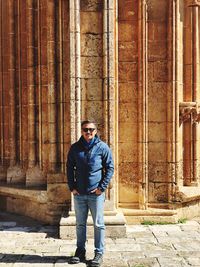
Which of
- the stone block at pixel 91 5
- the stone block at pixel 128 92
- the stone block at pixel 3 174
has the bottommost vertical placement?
the stone block at pixel 3 174

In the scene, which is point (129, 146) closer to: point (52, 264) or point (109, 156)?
point (109, 156)

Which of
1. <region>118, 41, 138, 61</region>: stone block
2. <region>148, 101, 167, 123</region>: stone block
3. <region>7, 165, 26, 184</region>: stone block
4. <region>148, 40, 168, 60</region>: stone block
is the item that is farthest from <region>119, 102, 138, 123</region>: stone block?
<region>7, 165, 26, 184</region>: stone block

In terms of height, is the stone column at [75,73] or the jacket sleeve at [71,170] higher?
the stone column at [75,73]

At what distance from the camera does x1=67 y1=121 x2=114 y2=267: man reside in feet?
14.1

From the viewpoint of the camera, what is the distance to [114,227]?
210 inches

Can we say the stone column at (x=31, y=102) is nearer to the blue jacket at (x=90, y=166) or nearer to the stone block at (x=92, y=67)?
the stone block at (x=92, y=67)

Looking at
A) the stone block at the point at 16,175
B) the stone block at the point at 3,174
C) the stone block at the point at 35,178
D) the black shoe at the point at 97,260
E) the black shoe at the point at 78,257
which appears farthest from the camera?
the stone block at the point at 3,174

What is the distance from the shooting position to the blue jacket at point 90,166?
4305 mm

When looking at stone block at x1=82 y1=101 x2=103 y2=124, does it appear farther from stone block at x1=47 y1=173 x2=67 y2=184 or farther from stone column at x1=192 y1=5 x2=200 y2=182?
stone column at x1=192 y1=5 x2=200 y2=182

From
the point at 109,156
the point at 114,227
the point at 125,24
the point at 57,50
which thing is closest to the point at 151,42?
the point at 125,24

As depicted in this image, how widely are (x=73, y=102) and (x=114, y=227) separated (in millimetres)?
2081

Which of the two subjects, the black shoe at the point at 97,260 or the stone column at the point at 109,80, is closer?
the black shoe at the point at 97,260

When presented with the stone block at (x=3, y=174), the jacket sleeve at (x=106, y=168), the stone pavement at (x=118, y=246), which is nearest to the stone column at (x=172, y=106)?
the stone pavement at (x=118, y=246)

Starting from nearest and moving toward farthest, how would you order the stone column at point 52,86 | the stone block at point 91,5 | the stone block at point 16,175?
the stone block at point 91,5 < the stone column at point 52,86 < the stone block at point 16,175
